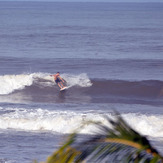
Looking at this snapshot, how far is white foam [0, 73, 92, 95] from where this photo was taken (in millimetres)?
23562

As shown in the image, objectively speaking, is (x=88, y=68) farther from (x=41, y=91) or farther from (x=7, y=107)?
(x=7, y=107)

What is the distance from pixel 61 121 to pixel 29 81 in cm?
1067

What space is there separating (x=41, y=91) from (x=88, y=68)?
592 centimetres

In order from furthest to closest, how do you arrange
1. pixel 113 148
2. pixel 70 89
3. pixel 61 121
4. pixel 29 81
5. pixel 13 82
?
pixel 29 81, pixel 13 82, pixel 70 89, pixel 61 121, pixel 113 148

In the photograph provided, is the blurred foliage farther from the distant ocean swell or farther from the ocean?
the distant ocean swell

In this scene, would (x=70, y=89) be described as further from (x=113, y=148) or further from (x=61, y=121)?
(x=113, y=148)

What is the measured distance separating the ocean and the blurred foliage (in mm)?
275

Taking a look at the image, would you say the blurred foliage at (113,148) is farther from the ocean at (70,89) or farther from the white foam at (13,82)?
the white foam at (13,82)

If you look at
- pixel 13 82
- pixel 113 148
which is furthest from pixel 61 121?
pixel 113 148

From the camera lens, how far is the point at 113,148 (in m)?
3.00

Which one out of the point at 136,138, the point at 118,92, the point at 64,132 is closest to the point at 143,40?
the point at 118,92

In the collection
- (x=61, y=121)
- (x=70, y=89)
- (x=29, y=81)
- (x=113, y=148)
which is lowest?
(x=113, y=148)

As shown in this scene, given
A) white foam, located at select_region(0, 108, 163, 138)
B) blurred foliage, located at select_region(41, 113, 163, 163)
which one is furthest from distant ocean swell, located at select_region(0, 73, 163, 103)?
blurred foliage, located at select_region(41, 113, 163, 163)

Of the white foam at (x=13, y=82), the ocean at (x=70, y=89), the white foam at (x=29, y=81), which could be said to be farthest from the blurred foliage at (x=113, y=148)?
the white foam at (x=29, y=81)
